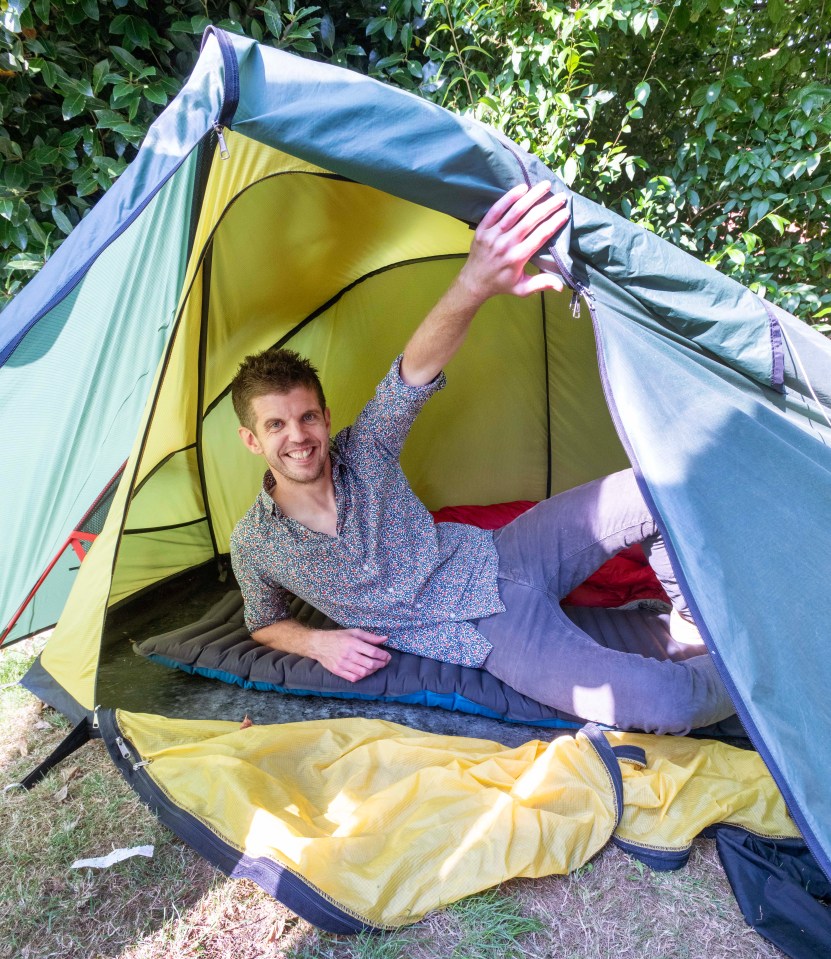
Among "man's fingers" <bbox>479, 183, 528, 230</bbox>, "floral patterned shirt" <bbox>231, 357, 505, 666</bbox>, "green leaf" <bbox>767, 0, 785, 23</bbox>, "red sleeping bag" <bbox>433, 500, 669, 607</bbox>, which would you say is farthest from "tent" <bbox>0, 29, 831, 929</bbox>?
"green leaf" <bbox>767, 0, 785, 23</bbox>

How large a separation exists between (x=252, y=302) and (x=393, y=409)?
2.76 ft

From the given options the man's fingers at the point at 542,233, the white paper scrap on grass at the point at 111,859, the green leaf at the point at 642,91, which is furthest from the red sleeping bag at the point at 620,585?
the green leaf at the point at 642,91

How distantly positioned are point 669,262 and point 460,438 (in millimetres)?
1444

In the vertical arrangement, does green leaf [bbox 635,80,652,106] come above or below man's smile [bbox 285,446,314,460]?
above

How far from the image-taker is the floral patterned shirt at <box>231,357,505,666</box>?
5.77 ft

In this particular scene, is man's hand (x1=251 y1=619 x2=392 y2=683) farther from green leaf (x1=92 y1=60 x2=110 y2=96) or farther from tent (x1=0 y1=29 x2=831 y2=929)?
green leaf (x1=92 y1=60 x2=110 y2=96)

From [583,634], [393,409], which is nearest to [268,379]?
[393,409]

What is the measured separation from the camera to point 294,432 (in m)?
1.69

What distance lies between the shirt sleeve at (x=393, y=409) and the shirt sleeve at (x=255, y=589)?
45 centimetres

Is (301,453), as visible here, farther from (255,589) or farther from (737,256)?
(737,256)

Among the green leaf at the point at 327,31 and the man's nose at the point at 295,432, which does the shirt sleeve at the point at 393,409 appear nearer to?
the man's nose at the point at 295,432

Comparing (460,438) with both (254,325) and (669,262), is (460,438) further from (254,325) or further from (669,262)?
(669,262)

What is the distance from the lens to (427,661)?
190 cm

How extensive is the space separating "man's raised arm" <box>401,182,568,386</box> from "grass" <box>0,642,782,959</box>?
3.56 ft
